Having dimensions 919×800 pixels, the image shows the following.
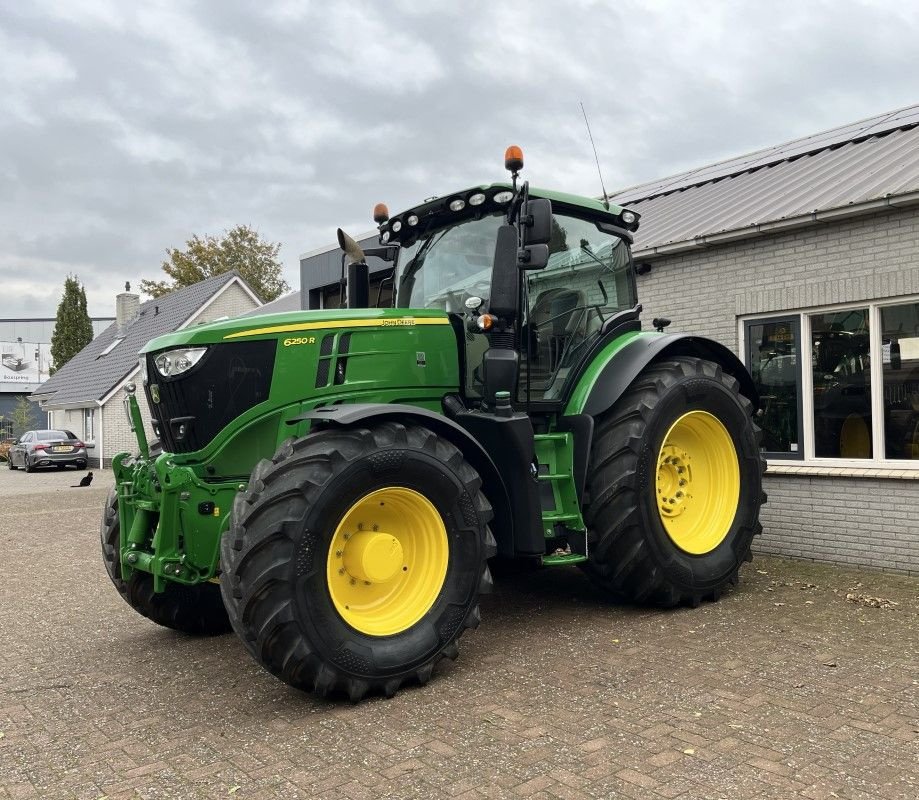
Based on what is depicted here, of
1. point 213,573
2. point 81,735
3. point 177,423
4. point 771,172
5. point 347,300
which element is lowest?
point 81,735

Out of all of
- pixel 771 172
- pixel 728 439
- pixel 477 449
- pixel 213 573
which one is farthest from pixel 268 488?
pixel 771 172

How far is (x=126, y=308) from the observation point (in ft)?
117

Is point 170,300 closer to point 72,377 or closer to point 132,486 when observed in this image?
point 72,377

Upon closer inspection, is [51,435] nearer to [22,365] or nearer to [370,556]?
[370,556]

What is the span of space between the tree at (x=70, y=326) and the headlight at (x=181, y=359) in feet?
162

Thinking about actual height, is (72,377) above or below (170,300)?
below

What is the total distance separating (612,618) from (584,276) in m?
2.34

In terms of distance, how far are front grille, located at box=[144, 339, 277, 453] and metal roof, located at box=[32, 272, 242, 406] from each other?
26007 millimetres

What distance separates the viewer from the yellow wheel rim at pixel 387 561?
4.35 meters

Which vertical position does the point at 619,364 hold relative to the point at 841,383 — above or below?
above

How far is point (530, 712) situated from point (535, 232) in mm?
2575

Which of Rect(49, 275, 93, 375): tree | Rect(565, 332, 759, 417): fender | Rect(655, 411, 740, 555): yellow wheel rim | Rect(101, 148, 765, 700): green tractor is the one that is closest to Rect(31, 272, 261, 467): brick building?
Rect(49, 275, 93, 375): tree

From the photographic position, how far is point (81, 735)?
4012 millimetres

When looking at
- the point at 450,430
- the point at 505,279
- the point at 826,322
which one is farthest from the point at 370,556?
the point at 826,322
